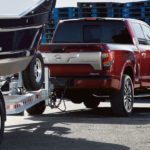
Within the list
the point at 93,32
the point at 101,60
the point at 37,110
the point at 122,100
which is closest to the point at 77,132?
the point at 101,60

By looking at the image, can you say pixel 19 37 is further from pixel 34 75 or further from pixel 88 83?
pixel 88 83

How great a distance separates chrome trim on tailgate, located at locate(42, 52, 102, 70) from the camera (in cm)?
1112

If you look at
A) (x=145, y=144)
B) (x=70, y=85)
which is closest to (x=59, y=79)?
(x=70, y=85)

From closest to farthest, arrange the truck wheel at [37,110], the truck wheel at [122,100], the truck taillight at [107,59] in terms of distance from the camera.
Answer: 1. the truck taillight at [107,59]
2. the truck wheel at [122,100]
3. the truck wheel at [37,110]

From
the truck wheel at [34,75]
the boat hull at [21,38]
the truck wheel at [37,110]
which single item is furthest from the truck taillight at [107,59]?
the boat hull at [21,38]

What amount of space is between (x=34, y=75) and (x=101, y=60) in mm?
1607

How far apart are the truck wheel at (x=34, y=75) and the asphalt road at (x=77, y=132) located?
0.70m

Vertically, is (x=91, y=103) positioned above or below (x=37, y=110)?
below

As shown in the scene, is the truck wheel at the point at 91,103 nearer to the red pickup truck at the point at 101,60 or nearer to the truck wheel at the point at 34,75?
the red pickup truck at the point at 101,60

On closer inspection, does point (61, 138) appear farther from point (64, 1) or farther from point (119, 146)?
point (64, 1)

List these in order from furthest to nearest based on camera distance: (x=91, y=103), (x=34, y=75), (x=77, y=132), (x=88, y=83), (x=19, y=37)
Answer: (x=91, y=103)
(x=88, y=83)
(x=34, y=75)
(x=77, y=132)
(x=19, y=37)

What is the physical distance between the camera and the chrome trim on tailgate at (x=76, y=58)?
36.5 ft

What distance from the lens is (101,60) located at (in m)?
11.1

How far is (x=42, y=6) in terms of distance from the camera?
30.2 feet
